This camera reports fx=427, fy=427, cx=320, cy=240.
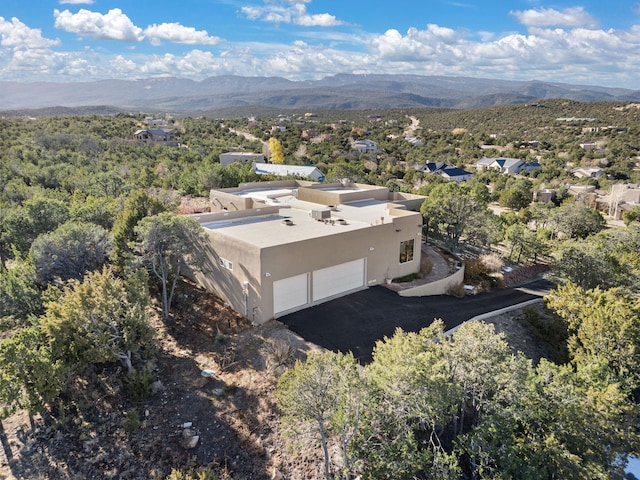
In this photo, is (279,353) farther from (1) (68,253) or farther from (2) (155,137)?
(2) (155,137)

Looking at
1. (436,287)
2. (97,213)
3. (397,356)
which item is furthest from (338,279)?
(97,213)

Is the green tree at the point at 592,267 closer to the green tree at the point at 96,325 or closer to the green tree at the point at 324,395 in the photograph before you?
the green tree at the point at 324,395

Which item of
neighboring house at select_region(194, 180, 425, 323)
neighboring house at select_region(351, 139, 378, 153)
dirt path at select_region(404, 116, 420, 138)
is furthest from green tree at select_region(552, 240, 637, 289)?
dirt path at select_region(404, 116, 420, 138)

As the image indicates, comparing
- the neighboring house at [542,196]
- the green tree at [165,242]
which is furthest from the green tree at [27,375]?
the neighboring house at [542,196]

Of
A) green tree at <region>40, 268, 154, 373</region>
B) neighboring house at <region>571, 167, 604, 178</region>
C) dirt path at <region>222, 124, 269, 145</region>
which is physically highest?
dirt path at <region>222, 124, 269, 145</region>

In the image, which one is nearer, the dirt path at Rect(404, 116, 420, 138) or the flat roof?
the flat roof

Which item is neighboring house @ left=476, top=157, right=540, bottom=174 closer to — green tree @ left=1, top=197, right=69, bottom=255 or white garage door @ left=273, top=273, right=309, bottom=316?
white garage door @ left=273, top=273, right=309, bottom=316

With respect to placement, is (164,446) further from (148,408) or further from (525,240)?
(525,240)
